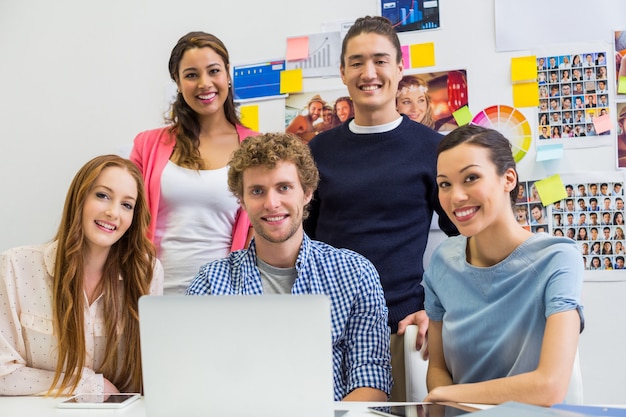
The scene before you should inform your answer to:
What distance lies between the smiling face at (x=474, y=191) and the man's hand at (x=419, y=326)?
0.30 meters

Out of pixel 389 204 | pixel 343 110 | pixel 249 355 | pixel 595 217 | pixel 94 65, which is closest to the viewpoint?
pixel 249 355

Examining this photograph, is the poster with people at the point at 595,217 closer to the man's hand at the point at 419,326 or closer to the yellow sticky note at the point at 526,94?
the yellow sticky note at the point at 526,94

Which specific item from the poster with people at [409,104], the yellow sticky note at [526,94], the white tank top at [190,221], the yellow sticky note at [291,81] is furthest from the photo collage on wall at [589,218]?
the white tank top at [190,221]

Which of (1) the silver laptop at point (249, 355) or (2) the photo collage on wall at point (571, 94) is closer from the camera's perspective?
(1) the silver laptop at point (249, 355)

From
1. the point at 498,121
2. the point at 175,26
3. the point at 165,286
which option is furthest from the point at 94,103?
the point at 498,121

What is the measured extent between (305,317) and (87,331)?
796mm

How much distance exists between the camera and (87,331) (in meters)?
1.55

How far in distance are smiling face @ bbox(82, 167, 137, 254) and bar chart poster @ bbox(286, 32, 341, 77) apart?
83 cm

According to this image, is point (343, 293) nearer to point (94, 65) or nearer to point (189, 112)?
point (189, 112)

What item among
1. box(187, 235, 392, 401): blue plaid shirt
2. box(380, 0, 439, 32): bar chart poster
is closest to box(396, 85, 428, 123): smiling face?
box(380, 0, 439, 32): bar chart poster

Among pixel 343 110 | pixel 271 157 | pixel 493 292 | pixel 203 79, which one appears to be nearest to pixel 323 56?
pixel 343 110

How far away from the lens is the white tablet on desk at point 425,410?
3.53ft

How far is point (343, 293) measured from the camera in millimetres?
1526

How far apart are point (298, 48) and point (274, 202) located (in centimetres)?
94
